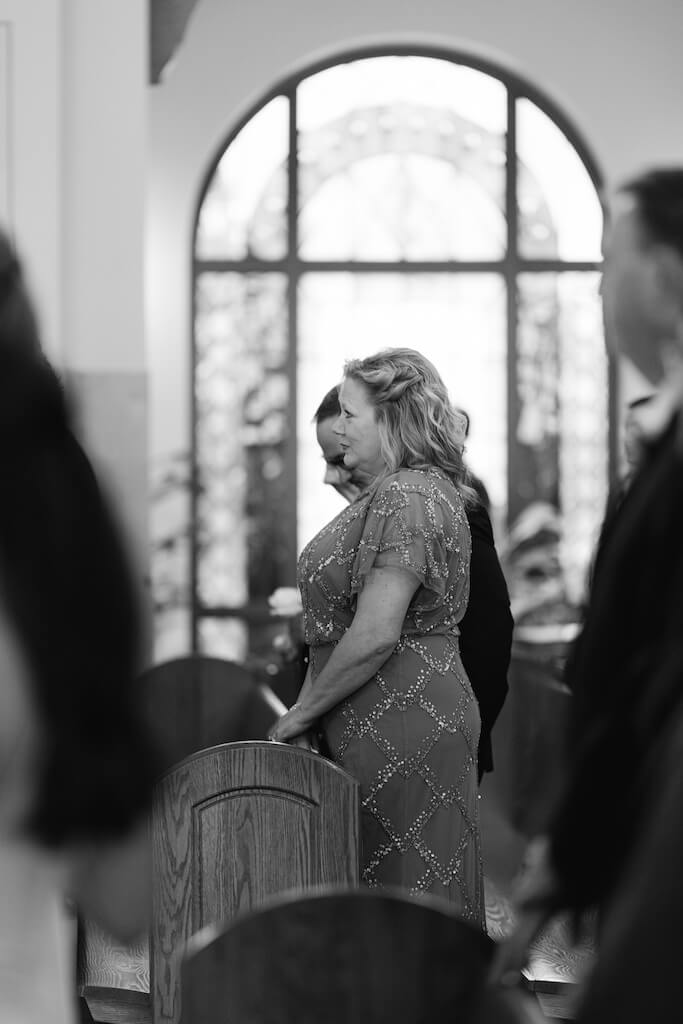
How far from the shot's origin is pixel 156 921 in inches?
99.3

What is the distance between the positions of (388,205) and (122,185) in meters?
4.52

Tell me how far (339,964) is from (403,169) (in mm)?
7019

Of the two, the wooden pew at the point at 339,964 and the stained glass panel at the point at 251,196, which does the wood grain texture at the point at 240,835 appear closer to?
the wooden pew at the point at 339,964

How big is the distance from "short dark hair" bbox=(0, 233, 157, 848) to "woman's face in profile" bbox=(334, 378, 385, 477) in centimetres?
192

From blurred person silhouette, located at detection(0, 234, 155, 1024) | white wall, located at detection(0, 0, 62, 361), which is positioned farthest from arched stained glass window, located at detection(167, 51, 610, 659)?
blurred person silhouette, located at detection(0, 234, 155, 1024)

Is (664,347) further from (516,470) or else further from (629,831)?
(516,470)

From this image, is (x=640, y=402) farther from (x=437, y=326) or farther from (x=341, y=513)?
(x=437, y=326)

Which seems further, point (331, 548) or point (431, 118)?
point (431, 118)

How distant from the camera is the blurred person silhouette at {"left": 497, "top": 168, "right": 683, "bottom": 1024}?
1325 mm

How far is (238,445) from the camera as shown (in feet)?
25.5

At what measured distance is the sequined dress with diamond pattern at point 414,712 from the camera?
2.82 metres

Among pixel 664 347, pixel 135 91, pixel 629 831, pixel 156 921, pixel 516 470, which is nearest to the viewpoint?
pixel 629 831

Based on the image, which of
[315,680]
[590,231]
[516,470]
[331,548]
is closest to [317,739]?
[315,680]

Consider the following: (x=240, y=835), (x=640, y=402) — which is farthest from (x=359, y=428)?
(x=240, y=835)
